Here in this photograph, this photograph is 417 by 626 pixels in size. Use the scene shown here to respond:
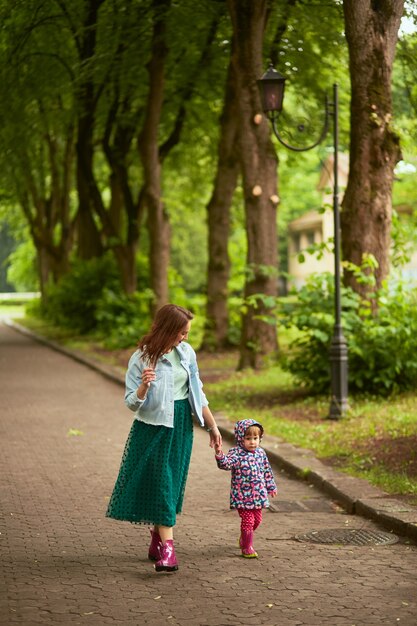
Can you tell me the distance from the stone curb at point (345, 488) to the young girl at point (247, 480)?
122 centimetres

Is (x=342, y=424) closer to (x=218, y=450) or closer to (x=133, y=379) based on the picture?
(x=218, y=450)

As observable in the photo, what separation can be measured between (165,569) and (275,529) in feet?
5.52

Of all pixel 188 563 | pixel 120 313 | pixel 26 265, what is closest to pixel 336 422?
pixel 188 563

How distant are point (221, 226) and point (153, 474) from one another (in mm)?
17905

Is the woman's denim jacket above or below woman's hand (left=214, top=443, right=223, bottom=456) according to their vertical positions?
above

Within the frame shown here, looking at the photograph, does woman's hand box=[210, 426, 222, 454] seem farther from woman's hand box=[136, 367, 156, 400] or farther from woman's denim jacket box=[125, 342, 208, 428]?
woman's hand box=[136, 367, 156, 400]

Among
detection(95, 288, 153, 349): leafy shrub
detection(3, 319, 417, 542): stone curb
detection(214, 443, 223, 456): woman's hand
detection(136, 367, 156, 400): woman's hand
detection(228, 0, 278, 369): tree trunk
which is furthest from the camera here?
detection(95, 288, 153, 349): leafy shrub

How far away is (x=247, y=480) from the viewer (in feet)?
24.3

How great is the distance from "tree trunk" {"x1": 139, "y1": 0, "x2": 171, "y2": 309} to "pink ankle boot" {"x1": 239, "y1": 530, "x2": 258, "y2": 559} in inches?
682

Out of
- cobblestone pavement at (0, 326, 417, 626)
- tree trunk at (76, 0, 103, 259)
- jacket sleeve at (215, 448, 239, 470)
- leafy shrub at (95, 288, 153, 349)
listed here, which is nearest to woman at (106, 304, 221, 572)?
jacket sleeve at (215, 448, 239, 470)

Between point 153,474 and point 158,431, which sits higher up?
point 158,431

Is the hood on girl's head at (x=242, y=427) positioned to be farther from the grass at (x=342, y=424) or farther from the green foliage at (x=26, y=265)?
the green foliage at (x=26, y=265)

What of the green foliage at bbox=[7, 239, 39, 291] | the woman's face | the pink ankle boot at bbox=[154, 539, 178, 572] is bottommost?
the pink ankle boot at bbox=[154, 539, 178, 572]

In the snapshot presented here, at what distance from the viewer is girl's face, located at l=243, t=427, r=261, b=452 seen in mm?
7441
